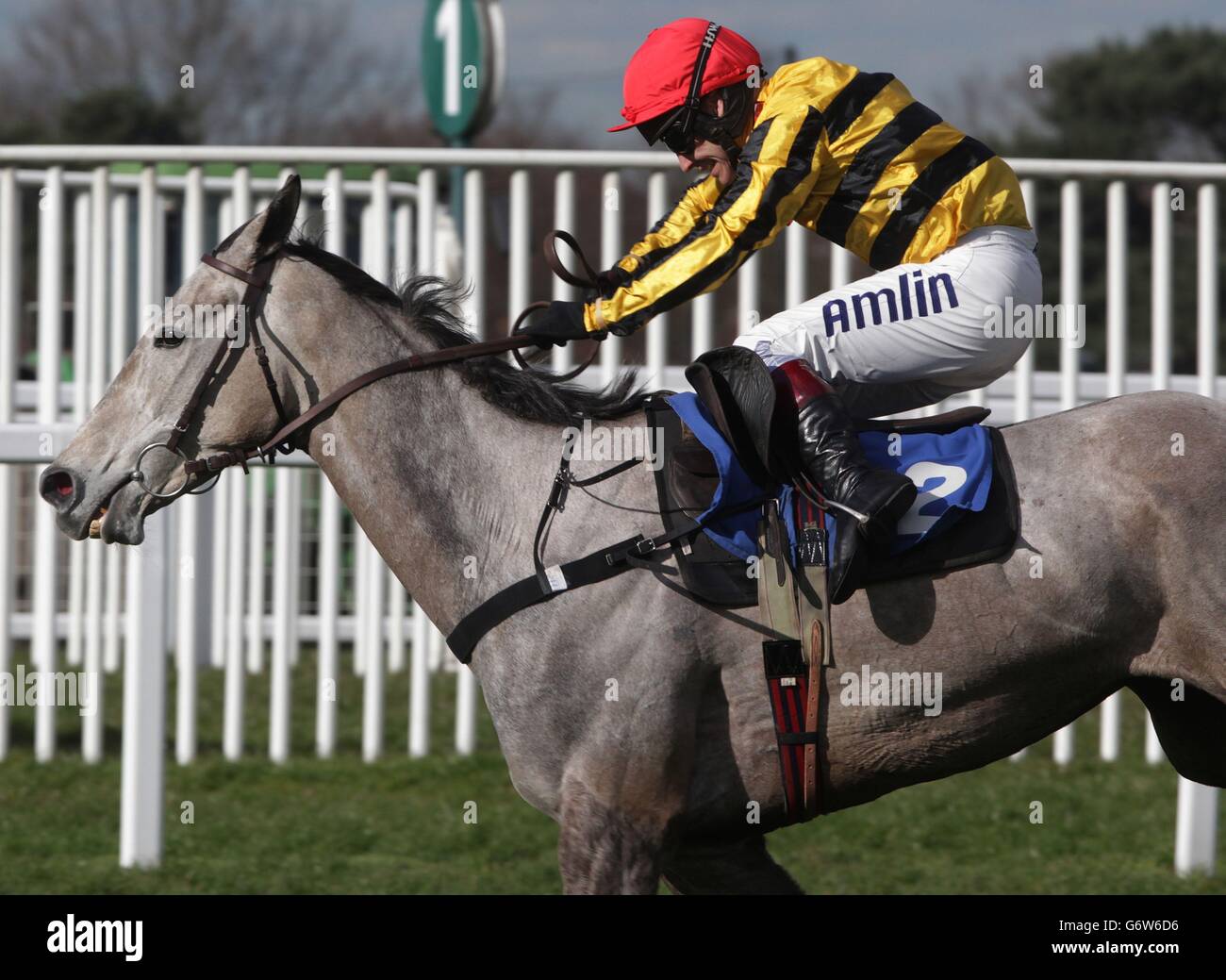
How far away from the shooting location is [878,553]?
3400 mm

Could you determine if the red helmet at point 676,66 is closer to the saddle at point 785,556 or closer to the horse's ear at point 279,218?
the saddle at point 785,556

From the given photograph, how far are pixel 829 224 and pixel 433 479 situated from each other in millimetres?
1089

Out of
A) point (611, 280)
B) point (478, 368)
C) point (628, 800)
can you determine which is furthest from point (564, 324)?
point (628, 800)

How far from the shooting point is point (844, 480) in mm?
3318

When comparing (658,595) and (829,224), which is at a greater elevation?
(829,224)

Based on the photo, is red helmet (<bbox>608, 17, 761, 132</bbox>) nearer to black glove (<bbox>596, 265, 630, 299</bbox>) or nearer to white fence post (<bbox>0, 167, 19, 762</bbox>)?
black glove (<bbox>596, 265, 630, 299</bbox>)

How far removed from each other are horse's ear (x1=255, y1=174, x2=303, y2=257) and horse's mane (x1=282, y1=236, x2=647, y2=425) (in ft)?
0.19

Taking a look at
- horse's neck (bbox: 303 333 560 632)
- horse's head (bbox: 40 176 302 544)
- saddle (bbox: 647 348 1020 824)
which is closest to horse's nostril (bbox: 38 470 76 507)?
horse's head (bbox: 40 176 302 544)

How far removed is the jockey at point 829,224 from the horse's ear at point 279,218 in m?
0.60

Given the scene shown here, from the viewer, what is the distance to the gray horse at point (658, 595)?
340 cm

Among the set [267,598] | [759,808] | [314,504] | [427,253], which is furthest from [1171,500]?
[267,598]

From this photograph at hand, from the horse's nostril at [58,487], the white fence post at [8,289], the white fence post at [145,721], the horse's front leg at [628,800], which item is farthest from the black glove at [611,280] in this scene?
the white fence post at [8,289]

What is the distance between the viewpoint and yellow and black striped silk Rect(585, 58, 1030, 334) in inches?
134

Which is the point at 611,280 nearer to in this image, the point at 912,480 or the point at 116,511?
the point at 912,480
